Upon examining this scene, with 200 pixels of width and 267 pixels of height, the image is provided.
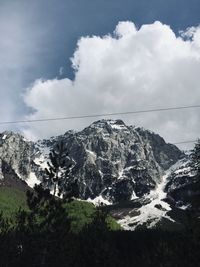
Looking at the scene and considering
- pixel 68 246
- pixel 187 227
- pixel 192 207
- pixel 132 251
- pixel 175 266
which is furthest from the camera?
pixel 132 251

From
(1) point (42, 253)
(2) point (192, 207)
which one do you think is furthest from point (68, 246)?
(2) point (192, 207)

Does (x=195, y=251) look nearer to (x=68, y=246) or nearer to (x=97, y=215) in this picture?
(x=68, y=246)

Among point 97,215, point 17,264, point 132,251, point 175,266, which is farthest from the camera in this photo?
point 132,251

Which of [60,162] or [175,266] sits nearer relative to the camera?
[175,266]

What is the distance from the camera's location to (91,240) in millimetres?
93125

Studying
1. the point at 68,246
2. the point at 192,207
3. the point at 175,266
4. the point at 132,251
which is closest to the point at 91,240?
the point at 68,246

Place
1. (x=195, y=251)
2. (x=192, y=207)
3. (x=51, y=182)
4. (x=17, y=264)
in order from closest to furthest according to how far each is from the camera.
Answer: (x=192, y=207) → (x=195, y=251) → (x=51, y=182) → (x=17, y=264)

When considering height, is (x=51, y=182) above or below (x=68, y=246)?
above

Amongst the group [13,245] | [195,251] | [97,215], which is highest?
[97,215]

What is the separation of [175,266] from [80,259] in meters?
25.3

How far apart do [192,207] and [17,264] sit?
55.8m

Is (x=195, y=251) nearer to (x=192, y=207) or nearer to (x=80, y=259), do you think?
(x=192, y=207)

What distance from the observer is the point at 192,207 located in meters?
40.3

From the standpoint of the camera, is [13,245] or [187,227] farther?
[13,245]
